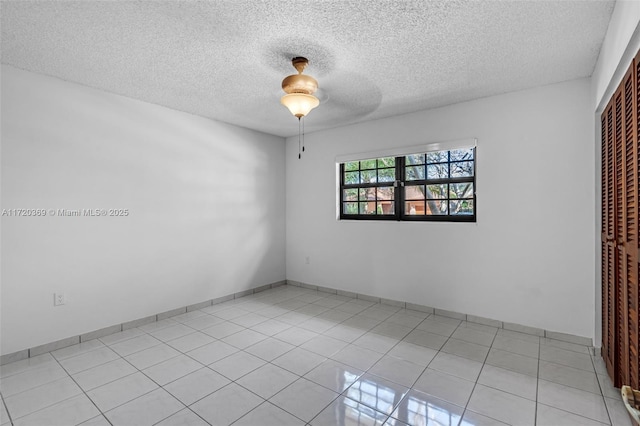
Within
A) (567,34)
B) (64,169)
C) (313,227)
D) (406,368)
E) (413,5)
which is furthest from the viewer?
(313,227)

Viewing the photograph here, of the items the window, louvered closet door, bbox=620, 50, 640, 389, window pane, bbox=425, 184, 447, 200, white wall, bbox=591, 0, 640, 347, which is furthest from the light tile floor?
window pane, bbox=425, 184, 447, 200

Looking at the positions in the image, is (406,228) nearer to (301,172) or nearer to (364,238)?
(364,238)

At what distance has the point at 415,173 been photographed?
13.3 ft

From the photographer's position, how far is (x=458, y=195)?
368cm

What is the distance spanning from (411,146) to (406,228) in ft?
3.41

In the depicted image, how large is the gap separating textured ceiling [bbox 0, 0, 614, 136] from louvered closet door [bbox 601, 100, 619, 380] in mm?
709

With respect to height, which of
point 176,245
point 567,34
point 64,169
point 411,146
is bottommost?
point 176,245

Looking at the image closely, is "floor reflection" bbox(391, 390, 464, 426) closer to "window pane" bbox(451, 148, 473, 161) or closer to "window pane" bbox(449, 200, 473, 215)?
"window pane" bbox(449, 200, 473, 215)

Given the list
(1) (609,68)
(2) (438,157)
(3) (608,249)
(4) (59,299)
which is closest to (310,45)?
(1) (609,68)

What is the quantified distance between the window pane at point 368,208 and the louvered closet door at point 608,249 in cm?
245

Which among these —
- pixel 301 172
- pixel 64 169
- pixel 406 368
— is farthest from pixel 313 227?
pixel 64 169

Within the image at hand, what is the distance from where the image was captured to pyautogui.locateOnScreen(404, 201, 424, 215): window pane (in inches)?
157

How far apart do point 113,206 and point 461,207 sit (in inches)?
152

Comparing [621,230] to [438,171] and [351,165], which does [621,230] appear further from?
[351,165]
